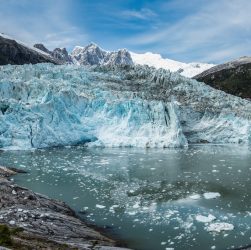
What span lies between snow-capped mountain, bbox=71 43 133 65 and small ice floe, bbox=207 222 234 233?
16811 cm

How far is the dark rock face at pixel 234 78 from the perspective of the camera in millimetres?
93450

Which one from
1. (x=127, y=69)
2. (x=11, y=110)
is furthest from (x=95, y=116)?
(x=127, y=69)

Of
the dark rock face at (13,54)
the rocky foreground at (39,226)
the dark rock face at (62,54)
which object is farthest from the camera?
the dark rock face at (62,54)

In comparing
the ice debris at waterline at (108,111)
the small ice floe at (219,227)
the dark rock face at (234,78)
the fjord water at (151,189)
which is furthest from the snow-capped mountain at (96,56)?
the small ice floe at (219,227)

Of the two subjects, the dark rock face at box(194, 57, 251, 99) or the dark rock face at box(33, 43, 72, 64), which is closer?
the dark rock face at box(194, 57, 251, 99)

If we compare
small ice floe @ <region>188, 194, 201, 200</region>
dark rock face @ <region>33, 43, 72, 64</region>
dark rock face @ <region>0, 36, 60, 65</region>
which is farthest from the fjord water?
dark rock face @ <region>33, 43, 72, 64</region>

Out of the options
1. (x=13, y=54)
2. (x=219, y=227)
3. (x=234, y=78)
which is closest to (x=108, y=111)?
(x=219, y=227)

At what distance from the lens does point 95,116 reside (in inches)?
1389

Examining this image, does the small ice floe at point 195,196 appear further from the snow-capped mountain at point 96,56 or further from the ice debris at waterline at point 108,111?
the snow-capped mountain at point 96,56

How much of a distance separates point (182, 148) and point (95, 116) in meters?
7.84

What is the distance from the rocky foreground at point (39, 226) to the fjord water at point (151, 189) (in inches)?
39.4

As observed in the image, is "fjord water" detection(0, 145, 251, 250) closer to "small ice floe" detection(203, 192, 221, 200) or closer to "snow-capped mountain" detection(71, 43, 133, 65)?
"small ice floe" detection(203, 192, 221, 200)

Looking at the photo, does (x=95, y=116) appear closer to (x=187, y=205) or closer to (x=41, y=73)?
(x=41, y=73)

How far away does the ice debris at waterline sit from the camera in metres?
31.7
